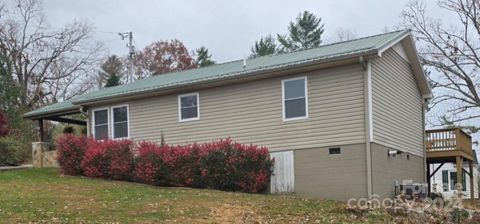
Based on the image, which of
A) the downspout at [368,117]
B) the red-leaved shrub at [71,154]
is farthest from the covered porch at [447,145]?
the red-leaved shrub at [71,154]

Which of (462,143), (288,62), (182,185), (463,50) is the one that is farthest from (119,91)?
(463,50)

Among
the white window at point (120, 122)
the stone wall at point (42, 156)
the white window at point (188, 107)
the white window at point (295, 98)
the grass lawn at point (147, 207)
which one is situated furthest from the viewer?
the stone wall at point (42, 156)

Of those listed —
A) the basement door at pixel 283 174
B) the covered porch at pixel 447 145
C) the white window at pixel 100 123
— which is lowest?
the basement door at pixel 283 174

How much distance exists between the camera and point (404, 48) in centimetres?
1956

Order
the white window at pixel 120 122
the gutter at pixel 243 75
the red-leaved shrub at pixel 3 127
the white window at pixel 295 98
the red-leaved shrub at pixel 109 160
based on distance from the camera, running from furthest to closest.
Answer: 1. the red-leaved shrub at pixel 3 127
2. the white window at pixel 120 122
3. the red-leaved shrub at pixel 109 160
4. the white window at pixel 295 98
5. the gutter at pixel 243 75

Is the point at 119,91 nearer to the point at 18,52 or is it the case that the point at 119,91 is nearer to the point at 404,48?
the point at 404,48

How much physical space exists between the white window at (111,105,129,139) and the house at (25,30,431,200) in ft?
0.12

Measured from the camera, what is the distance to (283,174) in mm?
16969

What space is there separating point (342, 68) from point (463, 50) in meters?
19.6

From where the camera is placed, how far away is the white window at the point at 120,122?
67.8ft

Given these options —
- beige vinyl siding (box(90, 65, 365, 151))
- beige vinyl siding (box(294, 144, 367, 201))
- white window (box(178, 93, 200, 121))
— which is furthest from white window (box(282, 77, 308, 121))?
white window (box(178, 93, 200, 121))

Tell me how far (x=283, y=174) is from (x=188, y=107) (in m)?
4.23

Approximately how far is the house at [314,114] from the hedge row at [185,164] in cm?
89

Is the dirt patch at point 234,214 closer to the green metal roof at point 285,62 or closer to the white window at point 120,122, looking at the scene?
the green metal roof at point 285,62
